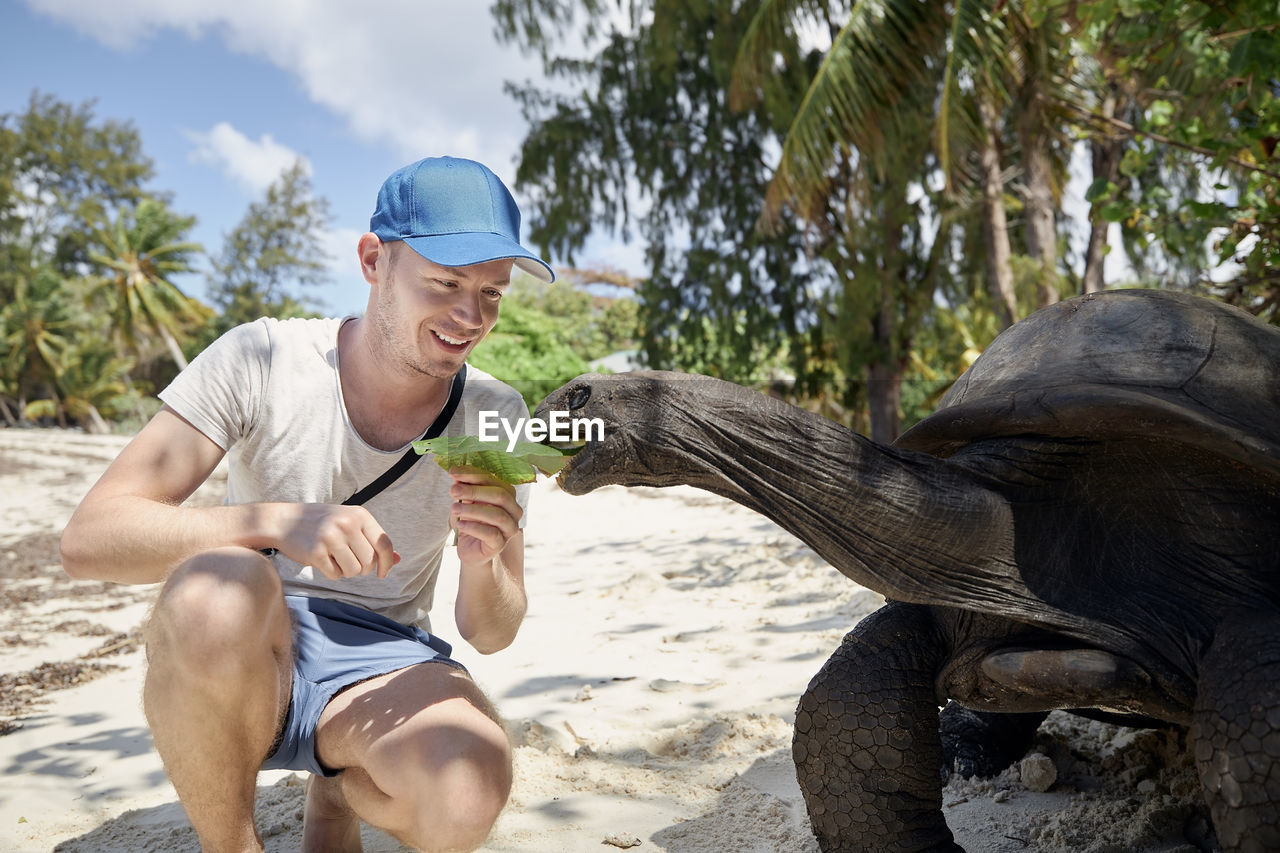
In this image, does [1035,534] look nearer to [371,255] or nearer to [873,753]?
[873,753]

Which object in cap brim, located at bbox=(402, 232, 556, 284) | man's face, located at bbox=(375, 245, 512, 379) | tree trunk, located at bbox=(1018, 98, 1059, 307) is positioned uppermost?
tree trunk, located at bbox=(1018, 98, 1059, 307)

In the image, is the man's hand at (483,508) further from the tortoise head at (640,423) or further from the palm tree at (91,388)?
the palm tree at (91,388)

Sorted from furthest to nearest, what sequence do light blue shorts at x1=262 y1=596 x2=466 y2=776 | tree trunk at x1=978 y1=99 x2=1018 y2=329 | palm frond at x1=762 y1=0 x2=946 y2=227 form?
tree trunk at x1=978 y1=99 x2=1018 y2=329
palm frond at x1=762 y1=0 x2=946 y2=227
light blue shorts at x1=262 y1=596 x2=466 y2=776

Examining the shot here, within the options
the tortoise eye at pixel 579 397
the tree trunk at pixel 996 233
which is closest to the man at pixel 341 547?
the tortoise eye at pixel 579 397

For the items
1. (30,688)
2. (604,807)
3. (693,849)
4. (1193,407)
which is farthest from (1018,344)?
(30,688)

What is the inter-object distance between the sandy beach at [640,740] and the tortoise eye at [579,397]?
995 millimetres

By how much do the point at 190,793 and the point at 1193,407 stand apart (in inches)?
67.5

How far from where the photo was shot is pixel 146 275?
35656 millimetres

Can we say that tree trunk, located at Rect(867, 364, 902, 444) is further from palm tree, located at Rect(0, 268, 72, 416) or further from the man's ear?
palm tree, located at Rect(0, 268, 72, 416)

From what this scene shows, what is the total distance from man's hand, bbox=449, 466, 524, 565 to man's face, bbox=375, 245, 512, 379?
287 mm

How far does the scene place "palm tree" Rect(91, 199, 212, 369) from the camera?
116 feet

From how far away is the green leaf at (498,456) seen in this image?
135cm

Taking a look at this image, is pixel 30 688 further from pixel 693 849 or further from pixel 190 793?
pixel 693 849

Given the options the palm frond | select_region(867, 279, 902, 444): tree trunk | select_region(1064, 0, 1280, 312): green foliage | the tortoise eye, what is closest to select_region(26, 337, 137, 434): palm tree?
select_region(867, 279, 902, 444): tree trunk
